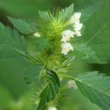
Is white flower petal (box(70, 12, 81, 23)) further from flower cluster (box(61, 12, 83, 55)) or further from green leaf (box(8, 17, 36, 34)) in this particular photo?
green leaf (box(8, 17, 36, 34))

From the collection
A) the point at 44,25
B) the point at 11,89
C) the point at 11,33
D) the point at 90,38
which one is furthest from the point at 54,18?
the point at 11,89

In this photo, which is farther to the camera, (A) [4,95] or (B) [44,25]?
(A) [4,95]

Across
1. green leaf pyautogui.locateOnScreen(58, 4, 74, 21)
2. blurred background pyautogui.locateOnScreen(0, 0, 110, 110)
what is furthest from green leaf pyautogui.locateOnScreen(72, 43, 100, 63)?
blurred background pyautogui.locateOnScreen(0, 0, 110, 110)

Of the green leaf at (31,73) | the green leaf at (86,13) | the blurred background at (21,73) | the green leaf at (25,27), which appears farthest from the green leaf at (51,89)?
the blurred background at (21,73)

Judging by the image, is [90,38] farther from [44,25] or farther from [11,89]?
[11,89]

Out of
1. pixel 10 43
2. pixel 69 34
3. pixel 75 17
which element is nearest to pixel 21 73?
pixel 10 43

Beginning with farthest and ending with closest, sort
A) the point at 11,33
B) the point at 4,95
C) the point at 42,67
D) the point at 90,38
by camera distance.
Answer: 1. the point at 4,95
2. the point at 90,38
3. the point at 11,33
4. the point at 42,67

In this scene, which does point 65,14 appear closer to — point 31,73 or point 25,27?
point 25,27


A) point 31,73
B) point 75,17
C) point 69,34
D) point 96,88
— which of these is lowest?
point 96,88
